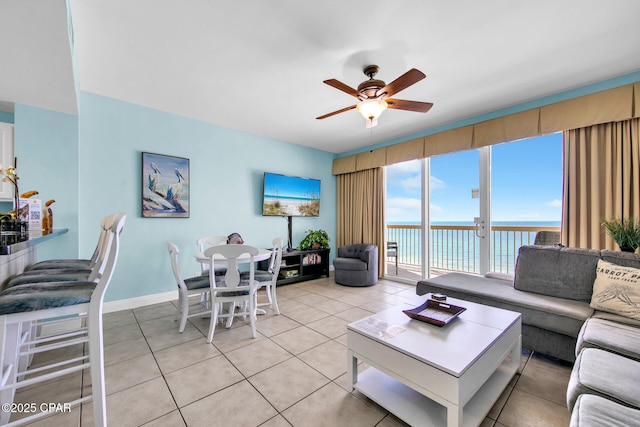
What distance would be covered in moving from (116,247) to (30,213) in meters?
1.69

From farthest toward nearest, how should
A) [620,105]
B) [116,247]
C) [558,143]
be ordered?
[558,143] → [620,105] → [116,247]

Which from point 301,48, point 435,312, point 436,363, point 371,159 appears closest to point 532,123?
point 371,159

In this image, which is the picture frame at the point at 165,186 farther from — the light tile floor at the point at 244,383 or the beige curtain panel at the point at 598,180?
the beige curtain panel at the point at 598,180

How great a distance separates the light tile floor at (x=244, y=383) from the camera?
143 cm

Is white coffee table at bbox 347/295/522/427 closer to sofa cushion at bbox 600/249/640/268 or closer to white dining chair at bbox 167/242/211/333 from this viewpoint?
sofa cushion at bbox 600/249/640/268

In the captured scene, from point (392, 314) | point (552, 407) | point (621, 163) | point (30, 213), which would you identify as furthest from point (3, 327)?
point (621, 163)

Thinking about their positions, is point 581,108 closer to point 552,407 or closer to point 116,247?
point 552,407

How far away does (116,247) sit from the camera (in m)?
1.32

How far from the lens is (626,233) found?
2176mm

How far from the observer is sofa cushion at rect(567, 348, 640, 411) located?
1041mm

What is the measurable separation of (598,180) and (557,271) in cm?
118

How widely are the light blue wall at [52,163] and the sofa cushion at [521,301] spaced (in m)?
3.82

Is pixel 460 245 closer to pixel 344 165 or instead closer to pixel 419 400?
pixel 344 165

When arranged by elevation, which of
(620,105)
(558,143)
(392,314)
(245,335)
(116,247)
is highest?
(620,105)
